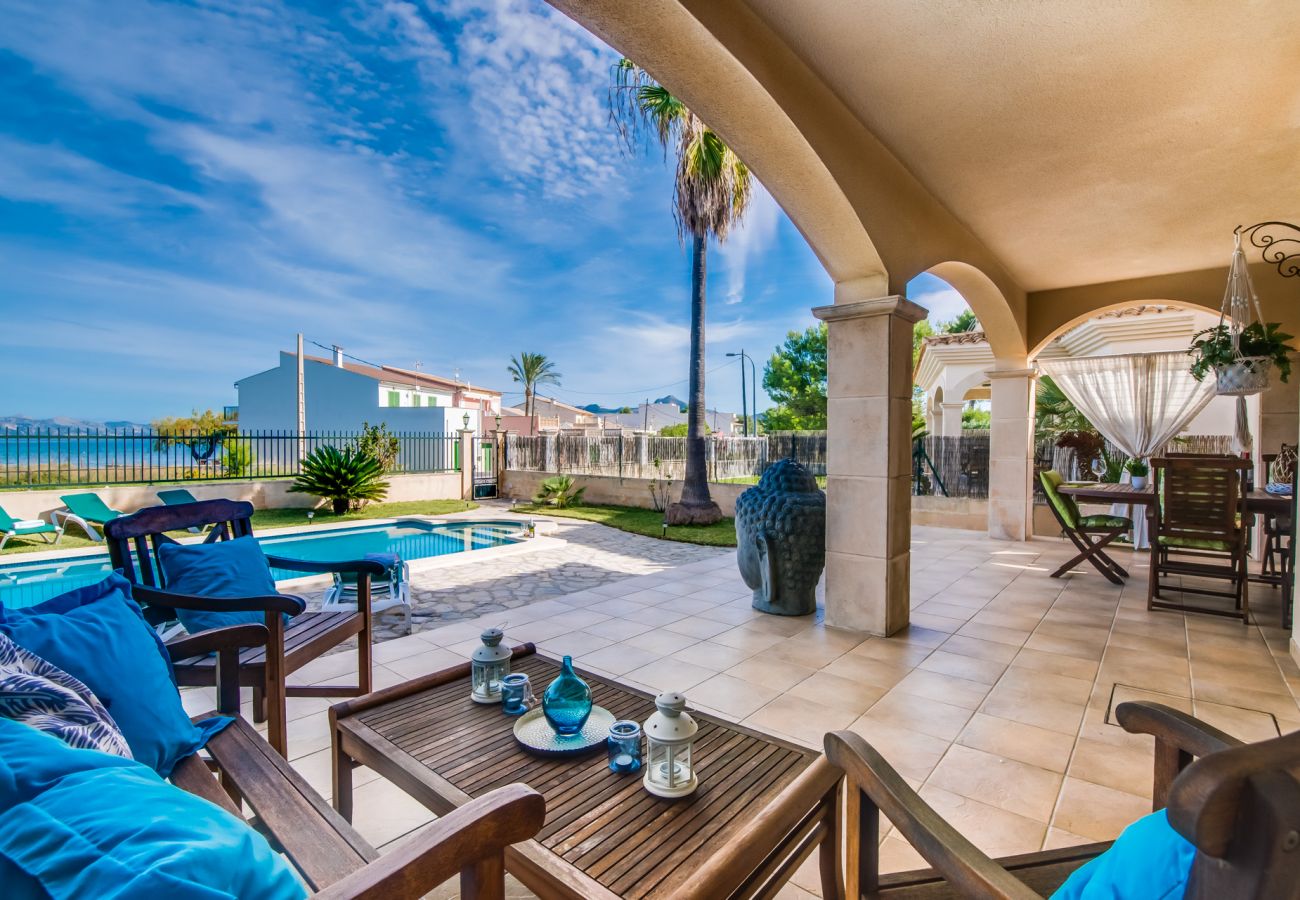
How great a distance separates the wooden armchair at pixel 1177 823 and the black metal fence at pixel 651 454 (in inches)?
367

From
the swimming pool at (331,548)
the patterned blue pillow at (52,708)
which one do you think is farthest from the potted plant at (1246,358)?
the swimming pool at (331,548)

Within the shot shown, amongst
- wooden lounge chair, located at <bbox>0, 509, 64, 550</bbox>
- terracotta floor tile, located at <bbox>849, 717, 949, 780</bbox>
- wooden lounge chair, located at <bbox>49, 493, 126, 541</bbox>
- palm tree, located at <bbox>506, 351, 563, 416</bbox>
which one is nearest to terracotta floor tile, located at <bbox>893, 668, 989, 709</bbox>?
terracotta floor tile, located at <bbox>849, 717, 949, 780</bbox>

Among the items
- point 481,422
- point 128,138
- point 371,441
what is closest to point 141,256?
point 128,138

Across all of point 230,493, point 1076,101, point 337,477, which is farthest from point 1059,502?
point 230,493

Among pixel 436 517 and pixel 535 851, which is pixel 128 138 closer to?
pixel 436 517

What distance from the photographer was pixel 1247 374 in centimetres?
374

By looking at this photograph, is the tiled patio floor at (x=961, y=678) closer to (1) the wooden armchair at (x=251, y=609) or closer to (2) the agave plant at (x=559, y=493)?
→ (1) the wooden armchair at (x=251, y=609)

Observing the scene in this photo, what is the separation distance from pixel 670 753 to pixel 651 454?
10981 mm

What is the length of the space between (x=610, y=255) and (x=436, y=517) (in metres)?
21.0

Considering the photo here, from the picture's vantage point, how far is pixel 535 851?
1111 mm

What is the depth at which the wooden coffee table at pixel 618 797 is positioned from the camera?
106 centimetres

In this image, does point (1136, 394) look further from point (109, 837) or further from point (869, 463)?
point (109, 837)

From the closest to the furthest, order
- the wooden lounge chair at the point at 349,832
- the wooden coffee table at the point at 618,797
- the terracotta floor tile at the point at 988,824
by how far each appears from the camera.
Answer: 1. the wooden lounge chair at the point at 349,832
2. the wooden coffee table at the point at 618,797
3. the terracotta floor tile at the point at 988,824

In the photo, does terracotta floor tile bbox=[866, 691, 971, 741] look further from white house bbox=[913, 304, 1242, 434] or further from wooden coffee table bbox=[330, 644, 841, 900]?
white house bbox=[913, 304, 1242, 434]
